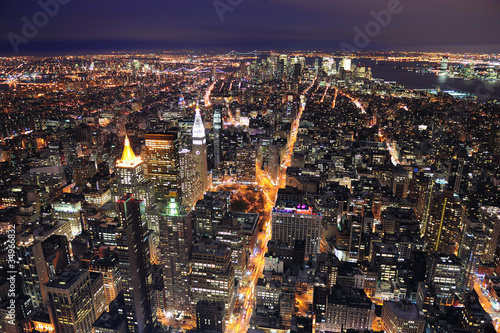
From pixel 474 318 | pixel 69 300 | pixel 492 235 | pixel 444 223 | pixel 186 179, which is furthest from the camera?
pixel 186 179

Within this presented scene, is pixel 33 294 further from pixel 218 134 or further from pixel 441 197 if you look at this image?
pixel 441 197

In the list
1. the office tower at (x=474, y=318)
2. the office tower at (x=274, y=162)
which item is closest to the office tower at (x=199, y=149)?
the office tower at (x=274, y=162)

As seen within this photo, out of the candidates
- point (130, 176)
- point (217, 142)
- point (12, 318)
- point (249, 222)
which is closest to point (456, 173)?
point (249, 222)

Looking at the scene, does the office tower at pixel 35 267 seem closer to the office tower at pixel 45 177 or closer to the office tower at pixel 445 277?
the office tower at pixel 45 177

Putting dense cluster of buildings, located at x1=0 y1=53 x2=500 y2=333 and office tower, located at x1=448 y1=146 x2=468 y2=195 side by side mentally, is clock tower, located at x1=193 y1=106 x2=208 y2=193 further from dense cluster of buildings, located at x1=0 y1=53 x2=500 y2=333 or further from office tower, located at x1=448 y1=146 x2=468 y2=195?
office tower, located at x1=448 y1=146 x2=468 y2=195

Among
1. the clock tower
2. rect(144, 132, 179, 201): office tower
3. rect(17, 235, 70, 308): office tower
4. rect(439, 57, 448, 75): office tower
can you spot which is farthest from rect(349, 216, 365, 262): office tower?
rect(439, 57, 448, 75): office tower

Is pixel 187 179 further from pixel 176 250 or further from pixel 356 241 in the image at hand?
pixel 356 241
